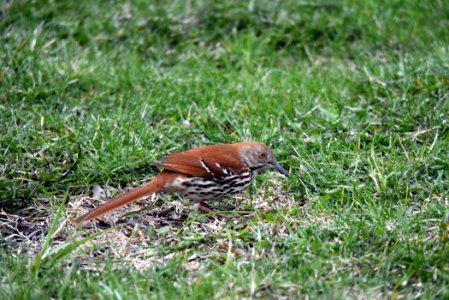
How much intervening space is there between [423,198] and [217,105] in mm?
2239

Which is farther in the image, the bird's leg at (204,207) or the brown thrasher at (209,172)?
the bird's leg at (204,207)

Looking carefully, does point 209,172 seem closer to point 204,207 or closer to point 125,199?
point 204,207

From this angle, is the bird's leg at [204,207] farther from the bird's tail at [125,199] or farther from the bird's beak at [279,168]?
the bird's beak at [279,168]

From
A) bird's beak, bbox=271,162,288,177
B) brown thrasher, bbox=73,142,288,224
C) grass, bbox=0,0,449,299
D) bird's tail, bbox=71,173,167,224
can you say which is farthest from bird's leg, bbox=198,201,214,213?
bird's beak, bbox=271,162,288,177

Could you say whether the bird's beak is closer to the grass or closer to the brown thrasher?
the brown thrasher

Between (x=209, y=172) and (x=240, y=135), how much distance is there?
103cm

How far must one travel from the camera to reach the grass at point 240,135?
4.38 metres

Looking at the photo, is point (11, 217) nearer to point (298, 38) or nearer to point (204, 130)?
point (204, 130)

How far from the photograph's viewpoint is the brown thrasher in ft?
17.7

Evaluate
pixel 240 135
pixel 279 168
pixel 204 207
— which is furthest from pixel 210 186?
pixel 240 135

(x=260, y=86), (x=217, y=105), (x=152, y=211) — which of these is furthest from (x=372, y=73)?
(x=152, y=211)

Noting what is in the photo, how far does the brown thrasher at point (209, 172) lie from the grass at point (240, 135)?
0.67 feet

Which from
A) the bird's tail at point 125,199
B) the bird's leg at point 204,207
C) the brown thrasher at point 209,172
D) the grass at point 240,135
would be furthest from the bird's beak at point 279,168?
the bird's tail at point 125,199

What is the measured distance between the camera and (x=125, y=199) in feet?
16.8
